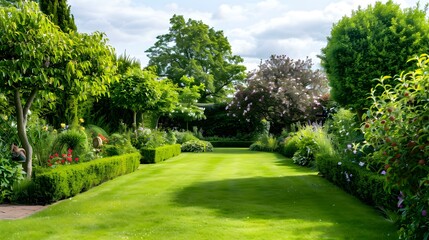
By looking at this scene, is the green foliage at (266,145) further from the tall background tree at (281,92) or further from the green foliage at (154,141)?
the green foliage at (154,141)

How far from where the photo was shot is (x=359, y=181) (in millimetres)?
7398

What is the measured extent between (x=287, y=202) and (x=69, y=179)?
3.81 metres

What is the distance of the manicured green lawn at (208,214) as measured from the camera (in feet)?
17.6

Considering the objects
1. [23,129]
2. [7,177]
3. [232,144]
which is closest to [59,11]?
[23,129]

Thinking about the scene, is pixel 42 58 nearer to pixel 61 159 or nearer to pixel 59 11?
pixel 61 159

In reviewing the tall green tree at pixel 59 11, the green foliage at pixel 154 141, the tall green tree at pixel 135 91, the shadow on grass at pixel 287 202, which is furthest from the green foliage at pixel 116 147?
the shadow on grass at pixel 287 202

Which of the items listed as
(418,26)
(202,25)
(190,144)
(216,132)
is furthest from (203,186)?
(202,25)

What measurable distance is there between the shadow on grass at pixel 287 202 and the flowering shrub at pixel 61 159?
2.74 m

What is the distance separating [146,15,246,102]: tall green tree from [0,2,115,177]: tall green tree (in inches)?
1177

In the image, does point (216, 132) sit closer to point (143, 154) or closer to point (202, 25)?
point (202, 25)

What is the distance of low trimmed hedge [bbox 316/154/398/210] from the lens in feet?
20.9

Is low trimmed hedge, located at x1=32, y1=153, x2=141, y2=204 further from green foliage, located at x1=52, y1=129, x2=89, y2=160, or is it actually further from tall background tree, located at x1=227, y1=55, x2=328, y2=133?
tall background tree, located at x1=227, y1=55, x2=328, y2=133

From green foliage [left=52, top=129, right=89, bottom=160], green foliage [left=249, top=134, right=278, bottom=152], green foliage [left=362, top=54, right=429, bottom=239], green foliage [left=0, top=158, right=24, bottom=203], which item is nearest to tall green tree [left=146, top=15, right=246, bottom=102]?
green foliage [left=249, top=134, right=278, bottom=152]

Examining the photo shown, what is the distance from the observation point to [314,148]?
1366cm
